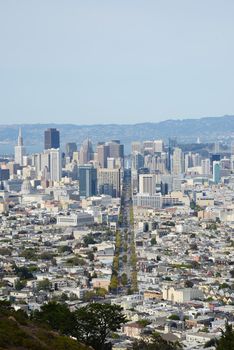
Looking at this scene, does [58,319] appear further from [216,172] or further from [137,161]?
[137,161]

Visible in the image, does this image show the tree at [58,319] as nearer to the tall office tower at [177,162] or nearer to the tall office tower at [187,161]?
the tall office tower at [177,162]

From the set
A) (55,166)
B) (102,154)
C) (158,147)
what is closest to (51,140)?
(158,147)

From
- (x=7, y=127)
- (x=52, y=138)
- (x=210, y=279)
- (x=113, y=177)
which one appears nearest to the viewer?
(x=210, y=279)

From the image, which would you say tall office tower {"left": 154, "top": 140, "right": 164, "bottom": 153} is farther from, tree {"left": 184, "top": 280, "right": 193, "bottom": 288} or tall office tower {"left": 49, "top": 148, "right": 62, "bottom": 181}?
tree {"left": 184, "top": 280, "right": 193, "bottom": 288}

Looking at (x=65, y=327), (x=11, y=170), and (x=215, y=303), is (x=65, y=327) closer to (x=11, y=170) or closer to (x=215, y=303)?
(x=215, y=303)

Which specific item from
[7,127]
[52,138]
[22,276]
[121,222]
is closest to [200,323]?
[22,276]
